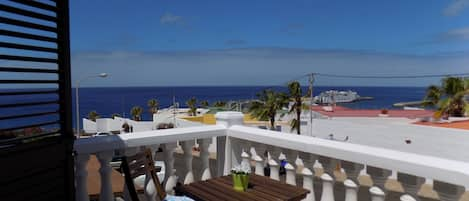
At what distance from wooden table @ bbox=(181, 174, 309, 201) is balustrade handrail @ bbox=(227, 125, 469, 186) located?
36 centimetres

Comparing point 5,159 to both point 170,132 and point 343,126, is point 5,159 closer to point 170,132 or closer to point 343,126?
point 170,132

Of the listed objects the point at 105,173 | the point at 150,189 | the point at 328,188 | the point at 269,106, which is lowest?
the point at 269,106

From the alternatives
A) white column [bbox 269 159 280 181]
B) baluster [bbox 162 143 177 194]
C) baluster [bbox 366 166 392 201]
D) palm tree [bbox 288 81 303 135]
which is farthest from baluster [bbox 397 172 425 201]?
palm tree [bbox 288 81 303 135]

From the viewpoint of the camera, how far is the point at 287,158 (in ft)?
9.30

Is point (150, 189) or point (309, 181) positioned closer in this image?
point (309, 181)

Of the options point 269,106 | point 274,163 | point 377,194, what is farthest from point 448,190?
point 269,106

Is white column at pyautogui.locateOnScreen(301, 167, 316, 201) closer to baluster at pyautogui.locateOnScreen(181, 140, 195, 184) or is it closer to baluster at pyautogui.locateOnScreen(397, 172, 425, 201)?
baluster at pyautogui.locateOnScreen(397, 172, 425, 201)

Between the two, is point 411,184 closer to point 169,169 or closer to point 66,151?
point 169,169

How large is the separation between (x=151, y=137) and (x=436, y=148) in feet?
51.0

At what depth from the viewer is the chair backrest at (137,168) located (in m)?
2.45

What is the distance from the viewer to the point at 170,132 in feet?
9.43

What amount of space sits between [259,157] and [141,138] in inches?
43.9

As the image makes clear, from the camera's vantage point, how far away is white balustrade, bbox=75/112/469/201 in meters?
1.89

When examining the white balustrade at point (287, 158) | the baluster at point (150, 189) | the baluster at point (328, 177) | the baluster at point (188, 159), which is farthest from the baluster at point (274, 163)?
the baluster at point (150, 189)
